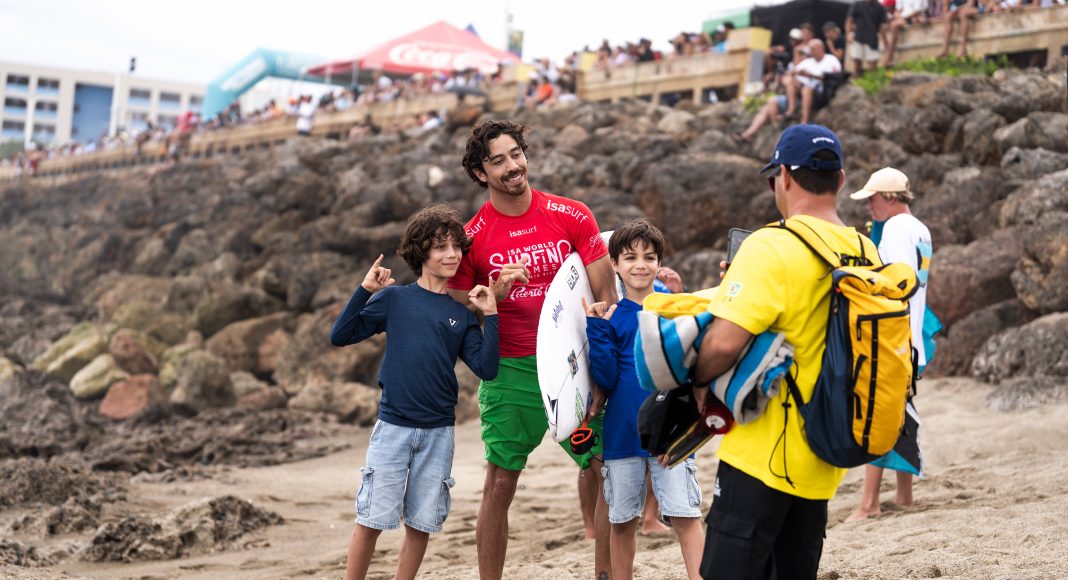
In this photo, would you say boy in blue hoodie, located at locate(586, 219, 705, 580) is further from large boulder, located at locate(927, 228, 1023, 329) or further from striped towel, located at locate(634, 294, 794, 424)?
large boulder, located at locate(927, 228, 1023, 329)

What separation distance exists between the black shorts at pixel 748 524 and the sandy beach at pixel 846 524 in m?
1.60

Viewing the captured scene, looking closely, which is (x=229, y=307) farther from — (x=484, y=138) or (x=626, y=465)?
(x=626, y=465)

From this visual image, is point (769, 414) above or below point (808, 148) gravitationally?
below

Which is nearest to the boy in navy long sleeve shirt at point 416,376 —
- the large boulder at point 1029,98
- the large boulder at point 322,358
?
the large boulder at point 322,358

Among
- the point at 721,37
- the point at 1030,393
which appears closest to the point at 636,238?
the point at 1030,393

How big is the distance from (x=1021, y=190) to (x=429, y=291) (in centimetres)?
841

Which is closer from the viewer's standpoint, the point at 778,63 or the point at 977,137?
the point at 977,137

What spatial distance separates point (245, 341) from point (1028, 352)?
12459 mm

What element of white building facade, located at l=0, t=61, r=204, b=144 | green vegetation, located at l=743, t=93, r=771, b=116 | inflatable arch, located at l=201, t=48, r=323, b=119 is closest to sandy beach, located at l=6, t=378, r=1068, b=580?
green vegetation, located at l=743, t=93, r=771, b=116

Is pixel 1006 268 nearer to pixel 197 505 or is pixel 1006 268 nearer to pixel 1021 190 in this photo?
pixel 1021 190

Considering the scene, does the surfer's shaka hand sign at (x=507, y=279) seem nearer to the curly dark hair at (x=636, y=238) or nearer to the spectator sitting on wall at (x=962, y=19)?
the curly dark hair at (x=636, y=238)

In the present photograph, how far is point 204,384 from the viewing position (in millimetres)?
14336

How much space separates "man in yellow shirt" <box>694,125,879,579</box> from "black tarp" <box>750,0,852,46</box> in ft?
51.7

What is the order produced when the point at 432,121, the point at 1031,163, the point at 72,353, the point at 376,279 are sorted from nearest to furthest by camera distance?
the point at 376,279 → the point at 1031,163 → the point at 72,353 → the point at 432,121
